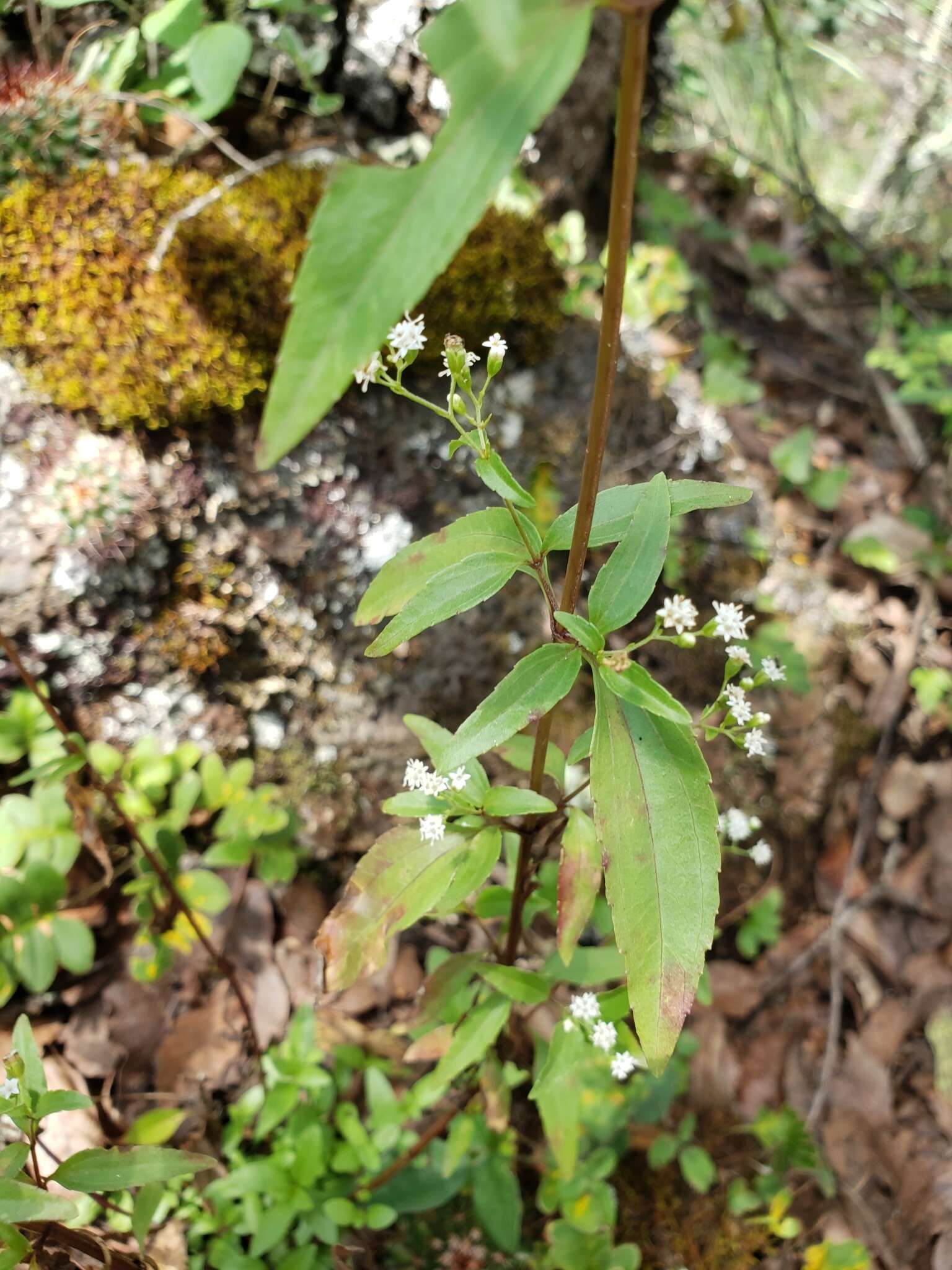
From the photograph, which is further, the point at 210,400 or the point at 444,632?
the point at 444,632

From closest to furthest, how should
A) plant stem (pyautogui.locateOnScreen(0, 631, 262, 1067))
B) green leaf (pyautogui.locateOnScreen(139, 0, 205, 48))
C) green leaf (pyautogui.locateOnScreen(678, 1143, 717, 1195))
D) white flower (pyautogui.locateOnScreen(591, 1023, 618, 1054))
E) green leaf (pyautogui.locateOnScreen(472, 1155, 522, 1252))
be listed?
1. white flower (pyautogui.locateOnScreen(591, 1023, 618, 1054))
2. plant stem (pyautogui.locateOnScreen(0, 631, 262, 1067))
3. green leaf (pyautogui.locateOnScreen(472, 1155, 522, 1252))
4. green leaf (pyautogui.locateOnScreen(139, 0, 205, 48))
5. green leaf (pyautogui.locateOnScreen(678, 1143, 717, 1195))

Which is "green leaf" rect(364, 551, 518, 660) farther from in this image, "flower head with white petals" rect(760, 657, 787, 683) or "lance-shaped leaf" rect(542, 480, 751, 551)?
"flower head with white petals" rect(760, 657, 787, 683)

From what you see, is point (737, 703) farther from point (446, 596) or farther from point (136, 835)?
point (136, 835)

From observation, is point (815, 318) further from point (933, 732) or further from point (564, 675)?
point (564, 675)

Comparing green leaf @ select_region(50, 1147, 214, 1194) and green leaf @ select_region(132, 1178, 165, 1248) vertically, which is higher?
green leaf @ select_region(50, 1147, 214, 1194)

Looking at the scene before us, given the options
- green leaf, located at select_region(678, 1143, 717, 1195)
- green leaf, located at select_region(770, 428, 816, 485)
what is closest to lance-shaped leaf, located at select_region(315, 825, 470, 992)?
green leaf, located at select_region(678, 1143, 717, 1195)

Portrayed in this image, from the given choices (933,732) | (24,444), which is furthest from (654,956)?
(933,732)
